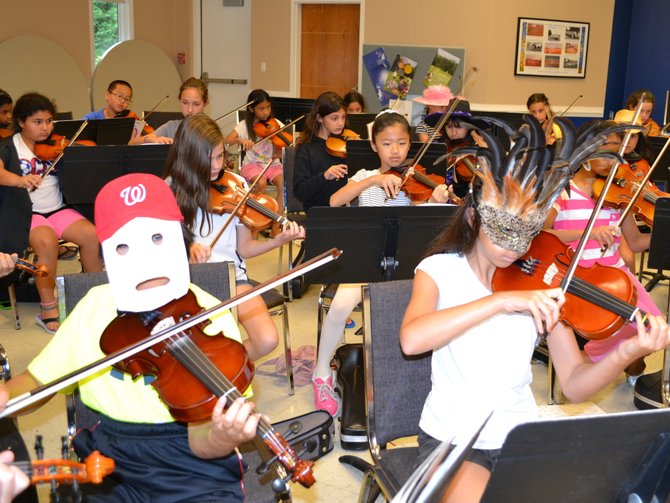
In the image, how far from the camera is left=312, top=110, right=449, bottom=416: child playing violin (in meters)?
2.79

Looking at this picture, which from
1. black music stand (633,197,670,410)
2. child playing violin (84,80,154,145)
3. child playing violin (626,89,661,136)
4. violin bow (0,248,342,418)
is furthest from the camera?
child playing violin (84,80,154,145)

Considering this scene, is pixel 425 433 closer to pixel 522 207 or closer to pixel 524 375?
pixel 524 375

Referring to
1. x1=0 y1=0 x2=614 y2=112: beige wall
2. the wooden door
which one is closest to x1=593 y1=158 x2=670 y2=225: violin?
x1=0 y1=0 x2=614 y2=112: beige wall

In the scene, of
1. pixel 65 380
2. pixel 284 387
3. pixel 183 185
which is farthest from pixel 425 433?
pixel 284 387

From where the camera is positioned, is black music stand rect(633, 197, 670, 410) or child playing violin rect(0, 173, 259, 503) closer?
child playing violin rect(0, 173, 259, 503)

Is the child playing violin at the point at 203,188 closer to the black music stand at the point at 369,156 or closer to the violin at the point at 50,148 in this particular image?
the black music stand at the point at 369,156

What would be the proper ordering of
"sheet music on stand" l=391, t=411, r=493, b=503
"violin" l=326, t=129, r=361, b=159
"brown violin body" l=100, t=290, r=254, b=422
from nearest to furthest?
1. "sheet music on stand" l=391, t=411, r=493, b=503
2. "brown violin body" l=100, t=290, r=254, b=422
3. "violin" l=326, t=129, r=361, b=159

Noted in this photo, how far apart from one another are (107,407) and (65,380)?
0.26 m

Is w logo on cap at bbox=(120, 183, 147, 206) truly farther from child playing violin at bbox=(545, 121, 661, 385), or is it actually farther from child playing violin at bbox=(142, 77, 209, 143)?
child playing violin at bbox=(142, 77, 209, 143)

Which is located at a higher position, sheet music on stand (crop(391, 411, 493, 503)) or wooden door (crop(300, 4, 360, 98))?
wooden door (crop(300, 4, 360, 98))

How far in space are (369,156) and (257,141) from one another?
1761 mm

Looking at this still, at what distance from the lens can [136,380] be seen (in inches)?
58.4

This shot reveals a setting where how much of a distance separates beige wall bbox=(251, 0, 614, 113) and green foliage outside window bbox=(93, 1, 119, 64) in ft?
5.37

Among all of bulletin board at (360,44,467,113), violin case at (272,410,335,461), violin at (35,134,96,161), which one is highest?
bulletin board at (360,44,467,113)
